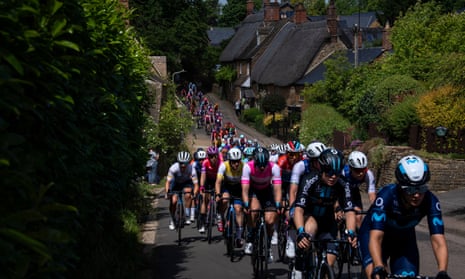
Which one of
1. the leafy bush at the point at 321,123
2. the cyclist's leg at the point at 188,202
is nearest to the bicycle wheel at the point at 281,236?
the cyclist's leg at the point at 188,202

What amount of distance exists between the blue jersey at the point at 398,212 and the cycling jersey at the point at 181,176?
9.78 meters

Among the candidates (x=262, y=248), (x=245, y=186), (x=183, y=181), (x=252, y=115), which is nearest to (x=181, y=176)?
(x=183, y=181)

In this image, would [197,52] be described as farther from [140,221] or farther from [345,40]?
[140,221]

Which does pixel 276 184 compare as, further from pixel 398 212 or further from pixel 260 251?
pixel 398 212

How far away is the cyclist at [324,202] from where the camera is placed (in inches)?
355

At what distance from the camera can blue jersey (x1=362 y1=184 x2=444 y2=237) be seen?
7.29 m

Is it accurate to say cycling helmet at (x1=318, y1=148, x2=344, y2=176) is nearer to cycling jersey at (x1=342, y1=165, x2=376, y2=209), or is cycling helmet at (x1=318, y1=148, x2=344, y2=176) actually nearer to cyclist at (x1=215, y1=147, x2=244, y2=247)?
cycling jersey at (x1=342, y1=165, x2=376, y2=209)

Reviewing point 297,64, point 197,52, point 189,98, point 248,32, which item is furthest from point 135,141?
point 248,32

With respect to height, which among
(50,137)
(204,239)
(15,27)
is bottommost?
(204,239)

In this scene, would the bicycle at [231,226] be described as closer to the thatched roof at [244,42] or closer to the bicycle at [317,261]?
the bicycle at [317,261]

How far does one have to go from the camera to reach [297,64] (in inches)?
2736

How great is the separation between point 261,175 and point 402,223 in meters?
5.83

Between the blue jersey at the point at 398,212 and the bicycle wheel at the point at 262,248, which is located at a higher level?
the blue jersey at the point at 398,212

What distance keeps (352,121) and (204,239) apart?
2844 cm
